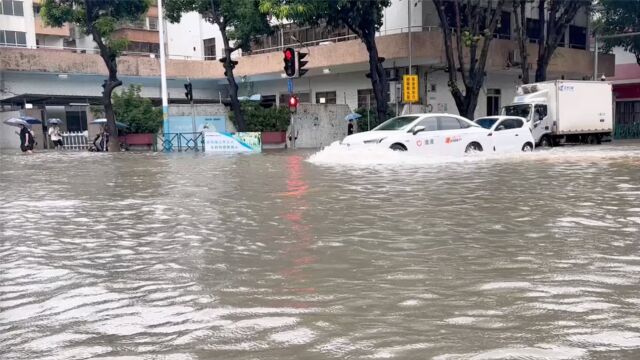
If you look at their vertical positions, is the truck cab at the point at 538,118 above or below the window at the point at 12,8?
below

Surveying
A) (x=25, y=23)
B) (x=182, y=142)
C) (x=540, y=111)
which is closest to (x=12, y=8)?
(x=25, y=23)

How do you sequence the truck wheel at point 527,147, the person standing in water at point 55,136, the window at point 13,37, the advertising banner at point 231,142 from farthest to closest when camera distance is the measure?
the window at point 13,37, the person standing in water at point 55,136, the advertising banner at point 231,142, the truck wheel at point 527,147

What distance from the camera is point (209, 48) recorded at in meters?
42.9

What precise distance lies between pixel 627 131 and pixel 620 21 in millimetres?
7505

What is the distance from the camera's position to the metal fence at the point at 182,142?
95.5 feet

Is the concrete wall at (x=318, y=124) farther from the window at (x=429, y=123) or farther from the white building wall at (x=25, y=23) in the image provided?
the white building wall at (x=25, y=23)

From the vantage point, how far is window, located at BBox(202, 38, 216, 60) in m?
42.2

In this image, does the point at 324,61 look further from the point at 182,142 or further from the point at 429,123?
the point at 429,123

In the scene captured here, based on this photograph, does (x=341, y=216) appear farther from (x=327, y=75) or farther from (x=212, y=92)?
(x=212, y=92)

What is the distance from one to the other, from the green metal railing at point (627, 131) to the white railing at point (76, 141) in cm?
3221

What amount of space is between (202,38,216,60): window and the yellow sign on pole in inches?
810

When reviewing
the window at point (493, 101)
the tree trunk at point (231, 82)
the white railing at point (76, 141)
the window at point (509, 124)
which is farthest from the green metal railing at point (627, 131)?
the white railing at point (76, 141)

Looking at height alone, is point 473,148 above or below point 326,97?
below

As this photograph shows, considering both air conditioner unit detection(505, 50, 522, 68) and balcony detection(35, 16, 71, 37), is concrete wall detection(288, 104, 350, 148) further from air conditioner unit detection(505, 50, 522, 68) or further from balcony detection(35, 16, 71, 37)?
balcony detection(35, 16, 71, 37)
